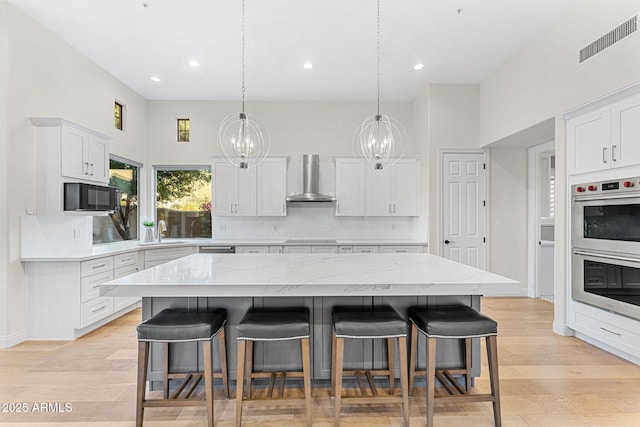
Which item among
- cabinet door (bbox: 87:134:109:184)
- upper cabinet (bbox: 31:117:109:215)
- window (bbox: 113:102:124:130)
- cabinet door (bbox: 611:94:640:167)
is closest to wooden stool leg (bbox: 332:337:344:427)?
cabinet door (bbox: 611:94:640:167)

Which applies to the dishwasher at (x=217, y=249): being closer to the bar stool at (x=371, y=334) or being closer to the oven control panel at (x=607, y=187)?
the bar stool at (x=371, y=334)

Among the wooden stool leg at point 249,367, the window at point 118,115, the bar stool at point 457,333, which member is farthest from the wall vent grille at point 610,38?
the window at point 118,115

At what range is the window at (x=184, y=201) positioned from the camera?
601 cm

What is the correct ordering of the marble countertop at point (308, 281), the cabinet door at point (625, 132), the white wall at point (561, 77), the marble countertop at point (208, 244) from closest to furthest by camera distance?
the marble countertop at point (308, 281) < the cabinet door at point (625, 132) < the white wall at point (561, 77) < the marble countertop at point (208, 244)

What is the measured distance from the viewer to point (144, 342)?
78.2 inches

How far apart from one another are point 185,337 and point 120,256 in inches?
111

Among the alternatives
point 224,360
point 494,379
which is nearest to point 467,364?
point 494,379

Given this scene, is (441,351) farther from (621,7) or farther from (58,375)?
(621,7)

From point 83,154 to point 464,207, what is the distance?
16.3 feet

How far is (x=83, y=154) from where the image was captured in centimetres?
382

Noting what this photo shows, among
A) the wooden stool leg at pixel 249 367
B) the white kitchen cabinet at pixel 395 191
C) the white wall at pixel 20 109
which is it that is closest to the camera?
the wooden stool leg at pixel 249 367

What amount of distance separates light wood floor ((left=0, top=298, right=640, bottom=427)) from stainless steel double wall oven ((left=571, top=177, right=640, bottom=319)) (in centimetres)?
53

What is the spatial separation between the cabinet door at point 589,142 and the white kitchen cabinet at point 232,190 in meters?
4.05

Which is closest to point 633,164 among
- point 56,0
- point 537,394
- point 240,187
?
point 537,394
